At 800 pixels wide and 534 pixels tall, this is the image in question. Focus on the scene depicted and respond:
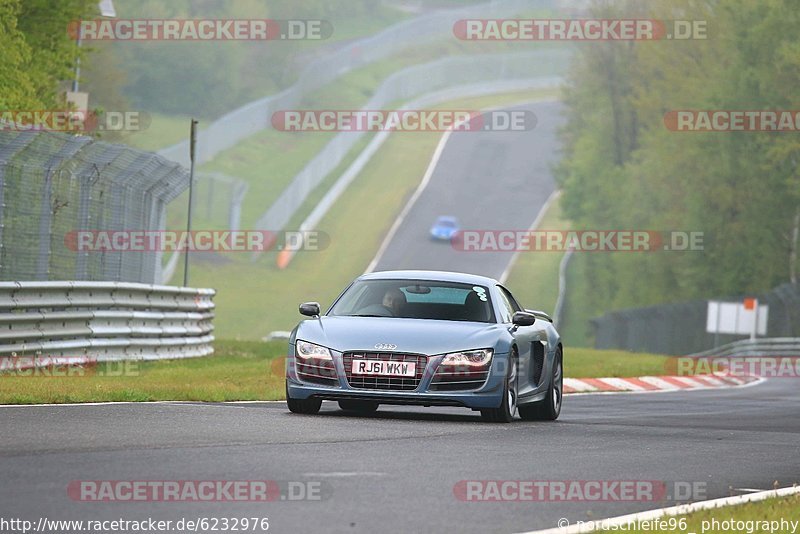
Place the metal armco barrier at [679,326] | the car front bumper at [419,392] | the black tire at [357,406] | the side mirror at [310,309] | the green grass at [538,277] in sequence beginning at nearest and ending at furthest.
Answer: the car front bumper at [419,392]
the side mirror at [310,309]
the black tire at [357,406]
the metal armco barrier at [679,326]
the green grass at [538,277]

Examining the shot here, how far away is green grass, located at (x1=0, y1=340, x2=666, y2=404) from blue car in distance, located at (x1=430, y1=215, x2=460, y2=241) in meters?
45.8

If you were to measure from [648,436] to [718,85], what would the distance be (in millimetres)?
44668

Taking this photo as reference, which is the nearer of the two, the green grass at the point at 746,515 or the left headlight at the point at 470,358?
the green grass at the point at 746,515

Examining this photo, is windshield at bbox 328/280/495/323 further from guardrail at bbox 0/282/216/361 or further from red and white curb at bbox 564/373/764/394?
red and white curb at bbox 564/373/764/394

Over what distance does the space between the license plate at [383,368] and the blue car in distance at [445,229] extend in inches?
2443

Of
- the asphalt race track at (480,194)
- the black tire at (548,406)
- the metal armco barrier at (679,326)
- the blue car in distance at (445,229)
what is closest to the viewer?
the black tire at (548,406)

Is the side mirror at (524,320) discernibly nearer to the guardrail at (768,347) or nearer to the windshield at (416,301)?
the windshield at (416,301)

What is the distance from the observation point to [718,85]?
5778cm

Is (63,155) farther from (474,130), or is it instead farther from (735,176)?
(474,130)

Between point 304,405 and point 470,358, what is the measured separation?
151 cm

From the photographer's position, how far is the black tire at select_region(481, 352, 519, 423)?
48.9ft

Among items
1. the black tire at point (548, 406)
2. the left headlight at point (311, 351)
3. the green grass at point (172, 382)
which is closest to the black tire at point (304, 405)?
the left headlight at point (311, 351)

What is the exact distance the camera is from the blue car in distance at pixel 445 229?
7675 centimetres

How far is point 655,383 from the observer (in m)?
28.5
